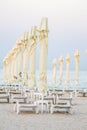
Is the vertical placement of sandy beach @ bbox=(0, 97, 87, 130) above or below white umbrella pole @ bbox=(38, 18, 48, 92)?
below

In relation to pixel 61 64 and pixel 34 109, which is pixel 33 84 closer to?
pixel 34 109

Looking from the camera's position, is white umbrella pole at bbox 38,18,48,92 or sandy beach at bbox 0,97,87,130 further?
white umbrella pole at bbox 38,18,48,92

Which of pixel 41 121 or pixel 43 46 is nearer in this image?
pixel 41 121

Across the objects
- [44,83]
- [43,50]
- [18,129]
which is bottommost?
[18,129]

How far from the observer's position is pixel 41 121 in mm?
10383

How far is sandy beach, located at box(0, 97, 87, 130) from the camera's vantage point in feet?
30.3

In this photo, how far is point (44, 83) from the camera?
13344 millimetres

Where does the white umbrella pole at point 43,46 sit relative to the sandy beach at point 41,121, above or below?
above

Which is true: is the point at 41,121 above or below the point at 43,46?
below

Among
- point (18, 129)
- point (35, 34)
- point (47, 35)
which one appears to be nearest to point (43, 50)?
point (47, 35)

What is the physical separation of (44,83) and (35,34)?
180 cm

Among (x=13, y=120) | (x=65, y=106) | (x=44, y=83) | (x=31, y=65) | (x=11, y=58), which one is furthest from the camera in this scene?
(x=11, y=58)

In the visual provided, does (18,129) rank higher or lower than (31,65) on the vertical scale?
lower

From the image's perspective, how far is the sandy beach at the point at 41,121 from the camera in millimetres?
9242
